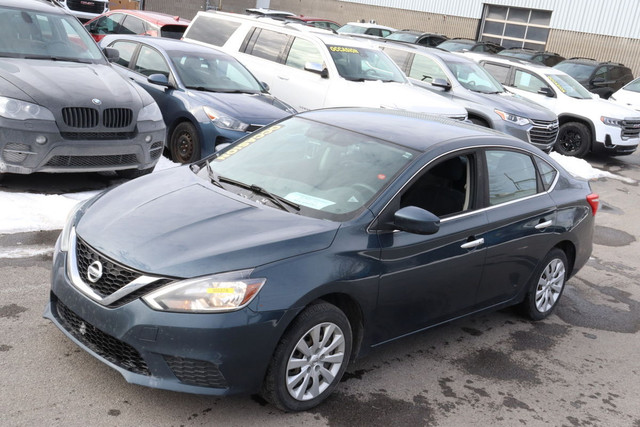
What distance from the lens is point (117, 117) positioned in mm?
7484

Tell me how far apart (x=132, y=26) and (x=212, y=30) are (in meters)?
1.61

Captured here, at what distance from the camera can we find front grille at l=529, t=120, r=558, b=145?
1318 cm

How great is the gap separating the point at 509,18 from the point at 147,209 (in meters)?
30.6

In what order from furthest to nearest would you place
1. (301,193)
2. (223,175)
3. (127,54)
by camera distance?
(127,54)
(223,175)
(301,193)

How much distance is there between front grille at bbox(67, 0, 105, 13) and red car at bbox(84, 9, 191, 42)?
10546 millimetres

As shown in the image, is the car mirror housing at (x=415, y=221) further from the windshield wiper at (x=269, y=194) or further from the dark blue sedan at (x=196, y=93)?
the dark blue sedan at (x=196, y=93)

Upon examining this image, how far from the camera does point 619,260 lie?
325 inches

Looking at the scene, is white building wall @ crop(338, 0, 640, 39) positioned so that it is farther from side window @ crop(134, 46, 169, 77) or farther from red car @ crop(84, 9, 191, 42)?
side window @ crop(134, 46, 169, 77)

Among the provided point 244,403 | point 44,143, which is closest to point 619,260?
point 244,403

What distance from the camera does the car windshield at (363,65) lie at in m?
11.8

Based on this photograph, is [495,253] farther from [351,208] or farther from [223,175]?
[223,175]

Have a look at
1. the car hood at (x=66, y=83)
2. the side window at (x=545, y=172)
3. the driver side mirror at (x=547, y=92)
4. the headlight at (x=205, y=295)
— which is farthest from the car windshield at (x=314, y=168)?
the driver side mirror at (x=547, y=92)

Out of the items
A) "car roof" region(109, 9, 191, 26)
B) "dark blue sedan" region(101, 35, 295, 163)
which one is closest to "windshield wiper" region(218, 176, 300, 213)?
"dark blue sedan" region(101, 35, 295, 163)

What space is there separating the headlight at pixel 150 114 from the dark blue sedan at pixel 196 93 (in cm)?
106
